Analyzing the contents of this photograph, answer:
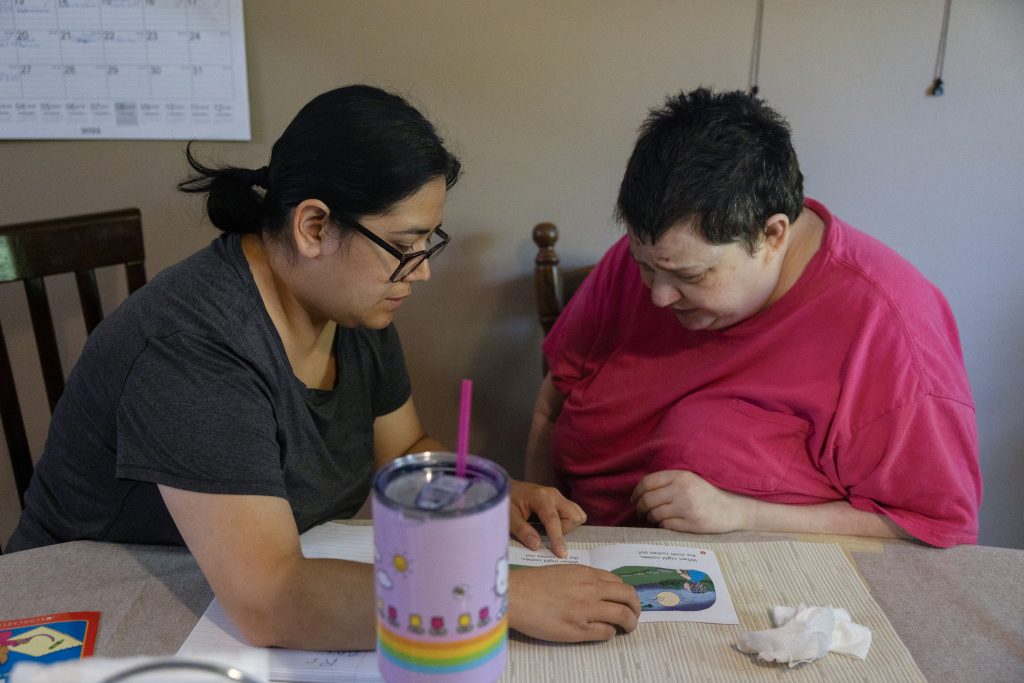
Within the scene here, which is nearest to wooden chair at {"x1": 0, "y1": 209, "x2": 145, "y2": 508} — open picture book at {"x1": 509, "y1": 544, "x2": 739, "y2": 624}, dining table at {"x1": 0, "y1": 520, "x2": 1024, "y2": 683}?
dining table at {"x1": 0, "y1": 520, "x2": 1024, "y2": 683}

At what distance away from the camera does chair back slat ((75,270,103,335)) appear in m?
1.42

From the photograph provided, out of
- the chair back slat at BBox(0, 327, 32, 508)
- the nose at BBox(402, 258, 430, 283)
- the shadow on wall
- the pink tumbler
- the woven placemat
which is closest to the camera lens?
the pink tumbler

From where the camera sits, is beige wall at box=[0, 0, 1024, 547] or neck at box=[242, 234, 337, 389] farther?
beige wall at box=[0, 0, 1024, 547]

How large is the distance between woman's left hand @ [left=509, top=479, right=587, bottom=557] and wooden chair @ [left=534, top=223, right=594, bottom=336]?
660 millimetres

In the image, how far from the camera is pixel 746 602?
950mm

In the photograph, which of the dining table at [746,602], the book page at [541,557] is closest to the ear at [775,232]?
the dining table at [746,602]

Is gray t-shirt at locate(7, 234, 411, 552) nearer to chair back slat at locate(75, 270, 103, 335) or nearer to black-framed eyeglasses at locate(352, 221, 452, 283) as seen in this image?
black-framed eyeglasses at locate(352, 221, 452, 283)

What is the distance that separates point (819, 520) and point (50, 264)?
4.08 ft

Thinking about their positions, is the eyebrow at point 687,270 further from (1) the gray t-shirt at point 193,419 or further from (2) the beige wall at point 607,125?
(2) the beige wall at point 607,125

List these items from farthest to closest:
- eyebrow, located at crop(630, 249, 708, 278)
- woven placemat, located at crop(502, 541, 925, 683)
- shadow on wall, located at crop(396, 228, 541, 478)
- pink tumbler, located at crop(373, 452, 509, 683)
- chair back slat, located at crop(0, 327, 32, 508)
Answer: shadow on wall, located at crop(396, 228, 541, 478)
chair back slat, located at crop(0, 327, 32, 508)
eyebrow, located at crop(630, 249, 708, 278)
woven placemat, located at crop(502, 541, 925, 683)
pink tumbler, located at crop(373, 452, 509, 683)

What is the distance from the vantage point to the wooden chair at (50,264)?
131 centimetres

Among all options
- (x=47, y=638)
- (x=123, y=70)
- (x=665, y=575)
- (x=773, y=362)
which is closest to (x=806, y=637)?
(x=665, y=575)

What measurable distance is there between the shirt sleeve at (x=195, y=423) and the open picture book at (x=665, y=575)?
0.33 meters

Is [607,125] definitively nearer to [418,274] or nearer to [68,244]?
[418,274]
